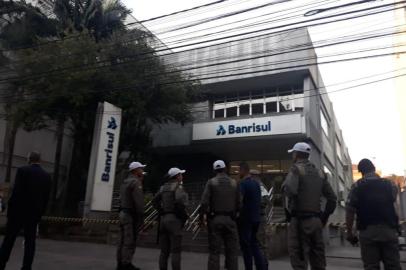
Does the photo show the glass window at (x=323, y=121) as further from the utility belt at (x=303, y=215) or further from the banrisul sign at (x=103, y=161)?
A: the utility belt at (x=303, y=215)

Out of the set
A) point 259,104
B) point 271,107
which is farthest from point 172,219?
point 259,104

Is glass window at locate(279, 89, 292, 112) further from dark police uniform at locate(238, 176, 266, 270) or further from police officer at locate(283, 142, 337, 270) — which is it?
police officer at locate(283, 142, 337, 270)

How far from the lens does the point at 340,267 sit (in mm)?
9516

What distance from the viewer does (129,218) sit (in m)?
7.12

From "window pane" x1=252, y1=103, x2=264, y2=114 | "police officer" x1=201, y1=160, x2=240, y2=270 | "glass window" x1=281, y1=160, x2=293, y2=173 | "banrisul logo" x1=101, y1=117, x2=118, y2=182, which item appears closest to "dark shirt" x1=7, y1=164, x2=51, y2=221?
"police officer" x1=201, y1=160, x2=240, y2=270

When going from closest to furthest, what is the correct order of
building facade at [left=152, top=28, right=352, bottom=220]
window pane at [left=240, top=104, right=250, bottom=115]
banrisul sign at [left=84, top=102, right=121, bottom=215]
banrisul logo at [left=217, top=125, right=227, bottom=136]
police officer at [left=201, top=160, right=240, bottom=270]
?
police officer at [left=201, top=160, right=240, bottom=270], banrisul sign at [left=84, top=102, right=121, bottom=215], building facade at [left=152, top=28, right=352, bottom=220], banrisul logo at [left=217, top=125, right=227, bottom=136], window pane at [left=240, top=104, right=250, bottom=115]

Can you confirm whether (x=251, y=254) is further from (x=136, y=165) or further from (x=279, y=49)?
(x=279, y=49)

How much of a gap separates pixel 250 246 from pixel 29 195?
336 cm

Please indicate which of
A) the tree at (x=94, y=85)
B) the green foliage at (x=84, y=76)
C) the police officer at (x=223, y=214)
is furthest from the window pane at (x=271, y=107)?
the police officer at (x=223, y=214)

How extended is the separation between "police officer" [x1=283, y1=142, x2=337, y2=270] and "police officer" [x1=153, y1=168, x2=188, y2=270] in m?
2.03

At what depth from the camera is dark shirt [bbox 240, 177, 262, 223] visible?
6.74m

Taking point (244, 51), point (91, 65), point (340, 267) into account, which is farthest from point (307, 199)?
point (244, 51)

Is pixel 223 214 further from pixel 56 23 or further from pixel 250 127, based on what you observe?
pixel 56 23

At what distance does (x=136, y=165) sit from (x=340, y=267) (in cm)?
532
